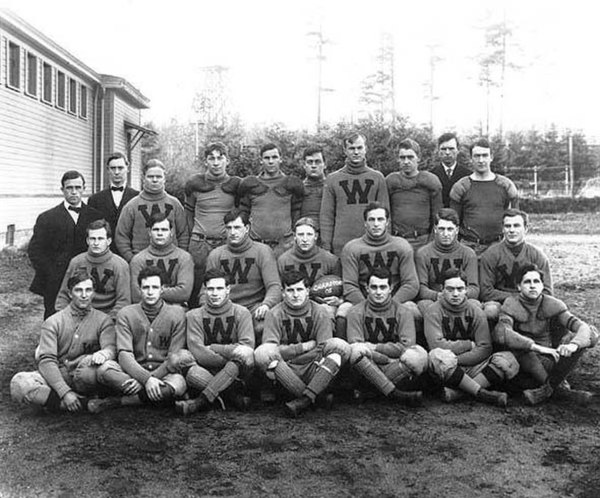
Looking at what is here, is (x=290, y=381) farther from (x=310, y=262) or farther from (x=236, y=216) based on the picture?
(x=236, y=216)

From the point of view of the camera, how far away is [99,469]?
420 centimetres

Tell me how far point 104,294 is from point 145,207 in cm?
103

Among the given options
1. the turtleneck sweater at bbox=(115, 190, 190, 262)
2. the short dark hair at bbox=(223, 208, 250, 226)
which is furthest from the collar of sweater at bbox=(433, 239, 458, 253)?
the turtleneck sweater at bbox=(115, 190, 190, 262)

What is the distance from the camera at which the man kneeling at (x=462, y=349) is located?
5.66m

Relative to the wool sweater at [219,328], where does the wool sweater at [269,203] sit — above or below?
above

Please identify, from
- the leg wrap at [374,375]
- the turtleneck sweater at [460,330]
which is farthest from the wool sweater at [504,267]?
the leg wrap at [374,375]

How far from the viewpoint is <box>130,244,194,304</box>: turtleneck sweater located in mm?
6359

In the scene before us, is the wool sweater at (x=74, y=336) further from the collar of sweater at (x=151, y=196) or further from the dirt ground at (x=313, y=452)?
the collar of sweater at (x=151, y=196)

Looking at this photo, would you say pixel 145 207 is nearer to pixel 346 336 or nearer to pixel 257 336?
pixel 257 336

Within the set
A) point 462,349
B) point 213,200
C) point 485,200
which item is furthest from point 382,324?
point 213,200

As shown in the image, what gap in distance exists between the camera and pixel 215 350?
5656 millimetres

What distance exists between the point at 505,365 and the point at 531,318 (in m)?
0.51

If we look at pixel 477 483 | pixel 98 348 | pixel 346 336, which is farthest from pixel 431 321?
pixel 98 348

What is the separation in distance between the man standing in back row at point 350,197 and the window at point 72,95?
565 inches
